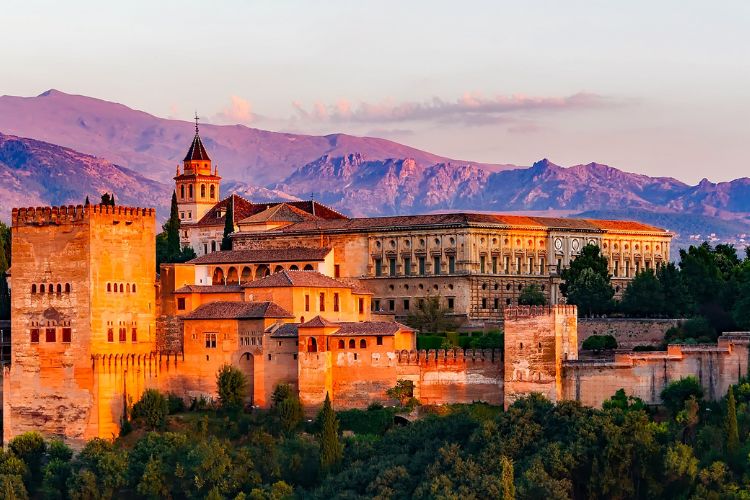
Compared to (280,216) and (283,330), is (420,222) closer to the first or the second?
(280,216)

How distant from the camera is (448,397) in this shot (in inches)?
3127

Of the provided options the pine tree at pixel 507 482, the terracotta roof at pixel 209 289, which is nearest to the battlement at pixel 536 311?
the pine tree at pixel 507 482

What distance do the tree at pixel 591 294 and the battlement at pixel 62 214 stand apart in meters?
24.0

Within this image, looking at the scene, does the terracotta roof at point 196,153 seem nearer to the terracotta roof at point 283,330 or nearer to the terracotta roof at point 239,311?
the terracotta roof at point 239,311

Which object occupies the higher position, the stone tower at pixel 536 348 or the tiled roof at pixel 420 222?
the tiled roof at pixel 420 222

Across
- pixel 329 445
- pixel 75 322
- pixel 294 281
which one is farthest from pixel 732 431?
pixel 75 322

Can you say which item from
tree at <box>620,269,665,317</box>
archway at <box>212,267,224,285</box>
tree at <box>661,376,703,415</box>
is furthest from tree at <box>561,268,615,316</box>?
tree at <box>661,376,703,415</box>

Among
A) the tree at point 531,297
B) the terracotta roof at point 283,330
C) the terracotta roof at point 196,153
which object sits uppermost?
the terracotta roof at point 196,153

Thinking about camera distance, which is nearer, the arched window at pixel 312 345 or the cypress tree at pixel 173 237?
the arched window at pixel 312 345

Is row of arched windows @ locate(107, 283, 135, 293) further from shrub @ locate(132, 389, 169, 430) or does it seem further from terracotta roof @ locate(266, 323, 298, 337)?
terracotta roof @ locate(266, 323, 298, 337)

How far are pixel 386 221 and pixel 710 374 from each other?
3319cm

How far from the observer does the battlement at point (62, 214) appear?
8325 cm

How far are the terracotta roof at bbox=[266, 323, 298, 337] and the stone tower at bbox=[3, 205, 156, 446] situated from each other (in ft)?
19.3

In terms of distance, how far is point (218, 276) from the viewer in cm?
9838
